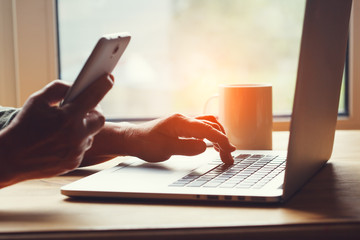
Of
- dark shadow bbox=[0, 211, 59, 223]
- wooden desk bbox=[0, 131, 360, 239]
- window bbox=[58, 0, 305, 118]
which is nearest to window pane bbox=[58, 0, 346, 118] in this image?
window bbox=[58, 0, 305, 118]

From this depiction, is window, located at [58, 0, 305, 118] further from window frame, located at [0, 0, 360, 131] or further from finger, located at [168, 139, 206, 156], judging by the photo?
finger, located at [168, 139, 206, 156]

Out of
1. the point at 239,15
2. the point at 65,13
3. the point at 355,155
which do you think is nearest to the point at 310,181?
the point at 355,155

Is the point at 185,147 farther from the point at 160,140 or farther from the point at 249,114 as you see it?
the point at 249,114

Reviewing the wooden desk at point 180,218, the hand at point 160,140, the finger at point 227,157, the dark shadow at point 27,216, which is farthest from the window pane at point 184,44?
the dark shadow at point 27,216

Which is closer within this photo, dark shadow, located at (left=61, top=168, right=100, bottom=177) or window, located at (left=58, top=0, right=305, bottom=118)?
dark shadow, located at (left=61, top=168, right=100, bottom=177)

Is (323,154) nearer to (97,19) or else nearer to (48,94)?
(48,94)

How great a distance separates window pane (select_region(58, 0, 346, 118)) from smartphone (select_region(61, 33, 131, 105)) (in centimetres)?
85

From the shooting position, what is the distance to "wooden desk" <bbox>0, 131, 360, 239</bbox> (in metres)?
0.52

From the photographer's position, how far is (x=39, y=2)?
144 centimetres

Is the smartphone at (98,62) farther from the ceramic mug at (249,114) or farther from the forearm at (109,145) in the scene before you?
the ceramic mug at (249,114)

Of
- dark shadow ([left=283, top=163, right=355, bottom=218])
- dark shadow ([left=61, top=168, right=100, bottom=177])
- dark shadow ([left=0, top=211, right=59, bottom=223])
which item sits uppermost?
dark shadow ([left=283, top=163, right=355, bottom=218])

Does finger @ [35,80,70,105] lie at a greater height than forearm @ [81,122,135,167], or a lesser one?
A: greater

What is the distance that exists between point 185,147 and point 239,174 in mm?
166

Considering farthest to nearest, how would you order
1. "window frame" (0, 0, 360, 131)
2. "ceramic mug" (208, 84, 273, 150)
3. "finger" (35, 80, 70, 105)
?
"window frame" (0, 0, 360, 131), "ceramic mug" (208, 84, 273, 150), "finger" (35, 80, 70, 105)
